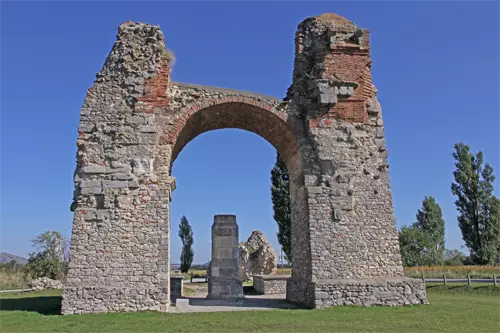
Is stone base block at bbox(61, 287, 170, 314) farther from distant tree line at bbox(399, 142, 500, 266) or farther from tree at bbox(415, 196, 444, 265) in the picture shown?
tree at bbox(415, 196, 444, 265)

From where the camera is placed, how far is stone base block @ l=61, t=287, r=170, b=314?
31.9 feet

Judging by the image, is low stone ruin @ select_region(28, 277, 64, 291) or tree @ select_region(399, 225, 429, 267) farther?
tree @ select_region(399, 225, 429, 267)

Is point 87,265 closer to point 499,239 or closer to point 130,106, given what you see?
point 130,106

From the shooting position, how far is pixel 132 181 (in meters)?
10.8

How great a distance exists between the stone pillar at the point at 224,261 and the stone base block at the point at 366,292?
11.2 ft

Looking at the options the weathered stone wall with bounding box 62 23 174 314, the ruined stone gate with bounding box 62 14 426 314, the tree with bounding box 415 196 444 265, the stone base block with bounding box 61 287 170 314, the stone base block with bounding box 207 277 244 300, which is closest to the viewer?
the stone base block with bounding box 61 287 170 314

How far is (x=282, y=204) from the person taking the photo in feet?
85.3

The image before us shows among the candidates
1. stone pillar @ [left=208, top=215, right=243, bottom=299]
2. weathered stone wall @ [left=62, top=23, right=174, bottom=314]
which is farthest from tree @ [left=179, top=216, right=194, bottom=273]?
weathered stone wall @ [left=62, top=23, right=174, bottom=314]

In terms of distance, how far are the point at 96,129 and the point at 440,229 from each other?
3963 centimetres

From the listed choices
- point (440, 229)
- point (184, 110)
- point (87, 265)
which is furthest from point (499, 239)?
point (87, 265)

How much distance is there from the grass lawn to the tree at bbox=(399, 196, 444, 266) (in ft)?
82.8

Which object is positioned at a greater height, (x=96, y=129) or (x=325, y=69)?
(x=325, y=69)

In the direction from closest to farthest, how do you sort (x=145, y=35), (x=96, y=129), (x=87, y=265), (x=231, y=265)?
(x=87, y=265) → (x=96, y=129) → (x=145, y=35) → (x=231, y=265)

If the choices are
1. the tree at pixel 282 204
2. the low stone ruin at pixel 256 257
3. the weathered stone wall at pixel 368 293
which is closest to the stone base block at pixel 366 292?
the weathered stone wall at pixel 368 293
